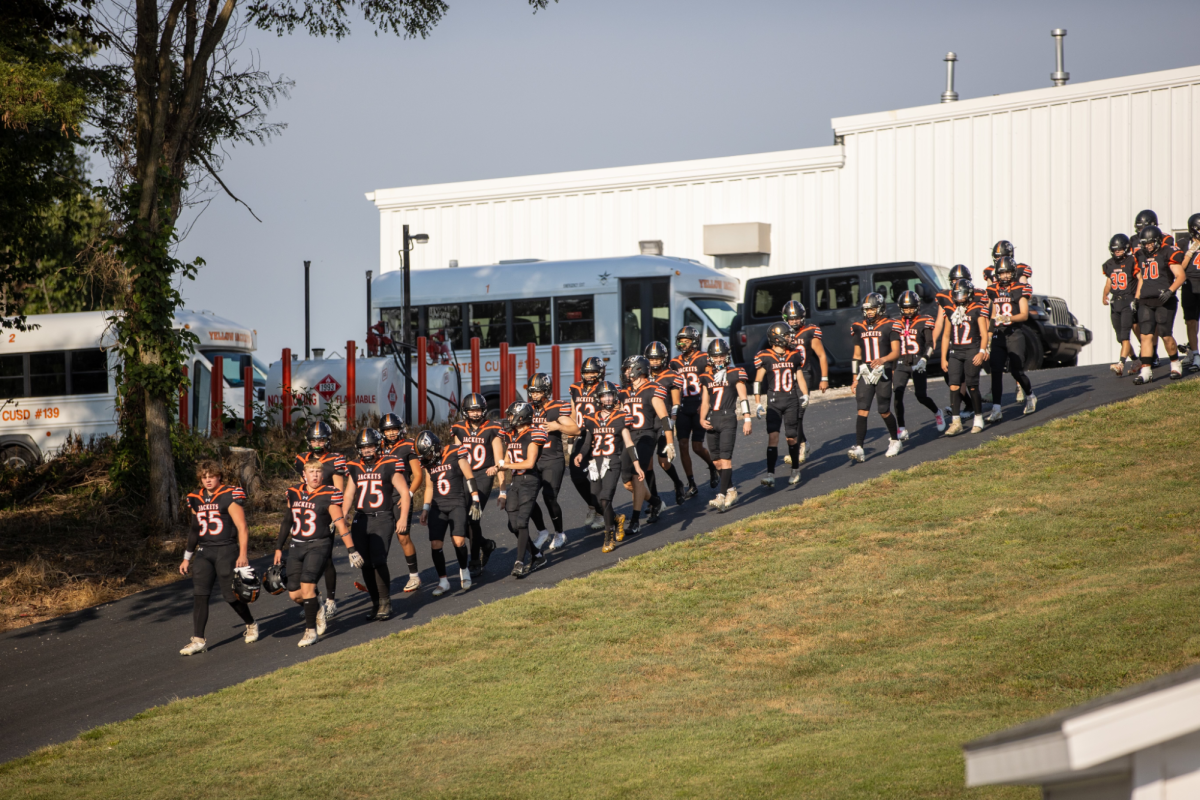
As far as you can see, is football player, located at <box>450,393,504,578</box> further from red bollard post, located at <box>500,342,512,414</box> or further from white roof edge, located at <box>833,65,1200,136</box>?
white roof edge, located at <box>833,65,1200,136</box>

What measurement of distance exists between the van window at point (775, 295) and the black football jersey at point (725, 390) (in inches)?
309

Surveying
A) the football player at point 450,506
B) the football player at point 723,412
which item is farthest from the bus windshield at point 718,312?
the football player at point 450,506

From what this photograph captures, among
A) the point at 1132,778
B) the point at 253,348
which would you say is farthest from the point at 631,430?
the point at 253,348

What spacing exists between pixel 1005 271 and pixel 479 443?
8592mm

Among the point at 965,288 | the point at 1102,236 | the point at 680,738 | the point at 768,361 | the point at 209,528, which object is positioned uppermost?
the point at 1102,236

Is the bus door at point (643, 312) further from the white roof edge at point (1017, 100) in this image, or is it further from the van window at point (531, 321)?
the white roof edge at point (1017, 100)

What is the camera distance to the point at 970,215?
28.6m

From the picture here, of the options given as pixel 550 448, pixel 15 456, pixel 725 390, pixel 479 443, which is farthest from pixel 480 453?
pixel 15 456

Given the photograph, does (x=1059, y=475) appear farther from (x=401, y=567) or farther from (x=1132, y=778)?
(x=1132, y=778)

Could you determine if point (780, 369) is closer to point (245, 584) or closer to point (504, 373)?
point (245, 584)

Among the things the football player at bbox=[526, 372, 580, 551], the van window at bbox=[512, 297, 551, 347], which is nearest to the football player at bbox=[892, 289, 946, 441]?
the football player at bbox=[526, 372, 580, 551]

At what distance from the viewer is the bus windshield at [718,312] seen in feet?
80.8

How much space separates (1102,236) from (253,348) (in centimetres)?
2040

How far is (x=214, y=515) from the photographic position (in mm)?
11422
